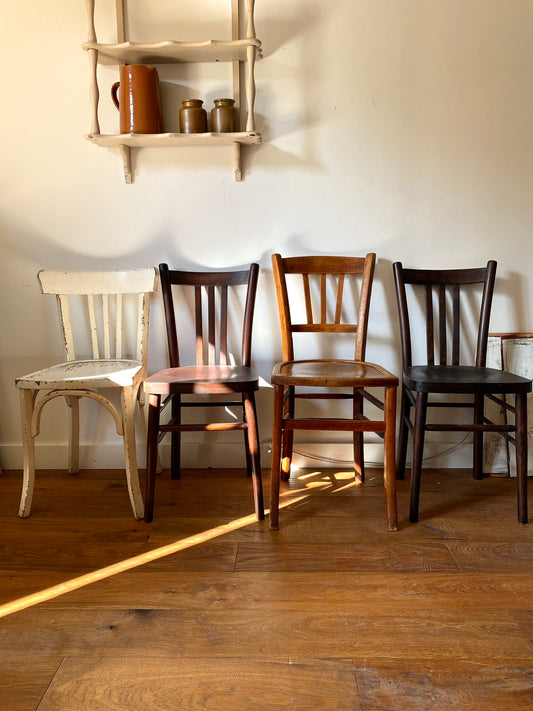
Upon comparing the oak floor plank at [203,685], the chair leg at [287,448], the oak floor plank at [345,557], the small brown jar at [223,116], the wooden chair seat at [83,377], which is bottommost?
the oak floor plank at [345,557]

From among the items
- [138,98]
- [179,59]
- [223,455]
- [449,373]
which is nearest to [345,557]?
[449,373]

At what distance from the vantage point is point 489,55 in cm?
196

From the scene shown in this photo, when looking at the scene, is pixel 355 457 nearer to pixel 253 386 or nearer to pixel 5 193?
pixel 253 386

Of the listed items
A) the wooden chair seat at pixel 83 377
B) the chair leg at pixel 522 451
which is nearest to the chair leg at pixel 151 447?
the wooden chair seat at pixel 83 377

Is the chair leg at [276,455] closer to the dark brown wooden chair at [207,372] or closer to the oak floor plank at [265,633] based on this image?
the dark brown wooden chair at [207,372]

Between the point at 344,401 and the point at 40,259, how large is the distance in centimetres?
140

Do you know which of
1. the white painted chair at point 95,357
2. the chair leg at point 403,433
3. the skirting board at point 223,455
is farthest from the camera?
the skirting board at point 223,455

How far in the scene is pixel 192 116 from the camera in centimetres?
188

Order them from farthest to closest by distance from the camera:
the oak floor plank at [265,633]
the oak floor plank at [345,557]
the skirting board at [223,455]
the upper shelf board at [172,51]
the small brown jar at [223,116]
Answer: the skirting board at [223,455] → the small brown jar at [223,116] → the upper shelf board at [172,51] → the oak floor plank at [345,557] → the oak floor plank at [265,633]

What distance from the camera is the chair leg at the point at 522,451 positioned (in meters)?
1.64

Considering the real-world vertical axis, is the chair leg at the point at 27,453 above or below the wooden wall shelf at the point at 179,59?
below

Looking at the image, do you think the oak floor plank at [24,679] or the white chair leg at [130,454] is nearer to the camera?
the oak floor plank at [24,679]

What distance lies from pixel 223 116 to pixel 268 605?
1641 millimetres

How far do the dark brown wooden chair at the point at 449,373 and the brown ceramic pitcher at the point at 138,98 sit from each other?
3.53 feet
